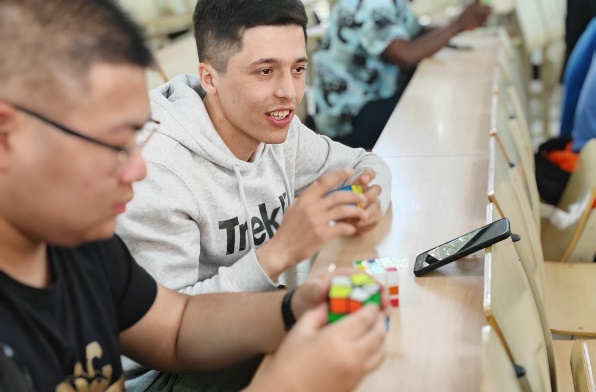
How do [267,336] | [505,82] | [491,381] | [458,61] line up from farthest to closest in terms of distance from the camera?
[458,61] → [505,82] → [267,336] → [491,381]

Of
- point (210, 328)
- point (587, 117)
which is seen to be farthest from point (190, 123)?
point (587, 117)

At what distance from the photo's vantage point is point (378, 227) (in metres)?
1.63

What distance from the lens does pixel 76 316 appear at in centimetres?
103

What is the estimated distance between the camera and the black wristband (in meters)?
1.14

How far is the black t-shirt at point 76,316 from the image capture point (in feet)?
3.07

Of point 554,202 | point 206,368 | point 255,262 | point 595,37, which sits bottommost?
point 554,202

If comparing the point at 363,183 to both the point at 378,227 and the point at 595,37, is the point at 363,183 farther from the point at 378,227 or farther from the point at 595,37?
the point at 595,37

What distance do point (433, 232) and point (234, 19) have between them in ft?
2.08

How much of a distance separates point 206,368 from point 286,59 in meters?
0.72

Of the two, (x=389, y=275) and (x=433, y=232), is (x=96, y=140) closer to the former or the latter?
(x=389, y=275)

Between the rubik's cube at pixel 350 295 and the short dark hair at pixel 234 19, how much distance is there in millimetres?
783

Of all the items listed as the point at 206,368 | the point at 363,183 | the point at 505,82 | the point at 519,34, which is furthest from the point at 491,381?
the point at 519,34

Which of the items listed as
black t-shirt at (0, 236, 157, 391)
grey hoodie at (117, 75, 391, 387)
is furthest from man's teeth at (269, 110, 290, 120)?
black t-shirt at (0, 236, 157, 391)

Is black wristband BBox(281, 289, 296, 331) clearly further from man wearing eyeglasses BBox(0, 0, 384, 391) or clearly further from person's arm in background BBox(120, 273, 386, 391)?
man wearing eyeglasses BBox(0, 0, 384, 391)
